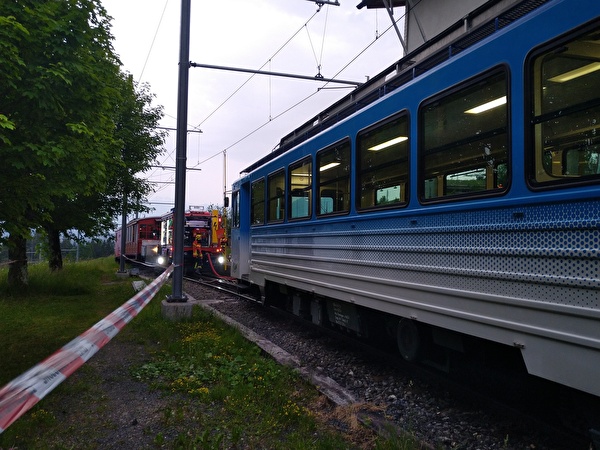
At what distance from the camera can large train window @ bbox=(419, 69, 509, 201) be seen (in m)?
3.75

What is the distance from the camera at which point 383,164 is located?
5.40 meters

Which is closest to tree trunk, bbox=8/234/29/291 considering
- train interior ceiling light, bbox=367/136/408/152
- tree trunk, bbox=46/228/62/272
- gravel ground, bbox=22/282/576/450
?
tree trunk, bbox=46/228/62/272

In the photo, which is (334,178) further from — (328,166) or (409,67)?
(409,67)

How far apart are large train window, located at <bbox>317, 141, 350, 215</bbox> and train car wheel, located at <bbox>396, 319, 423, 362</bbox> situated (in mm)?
1534

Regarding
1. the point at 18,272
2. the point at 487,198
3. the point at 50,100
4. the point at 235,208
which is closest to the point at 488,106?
the point at 487,198

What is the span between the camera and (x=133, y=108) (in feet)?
50.2

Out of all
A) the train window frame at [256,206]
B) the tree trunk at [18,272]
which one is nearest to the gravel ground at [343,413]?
the train window frame at [256,206]

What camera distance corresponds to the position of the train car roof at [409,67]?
3.88 metres

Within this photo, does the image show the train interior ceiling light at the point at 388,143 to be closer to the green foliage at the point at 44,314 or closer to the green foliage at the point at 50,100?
the green foliage at the point at 50,100

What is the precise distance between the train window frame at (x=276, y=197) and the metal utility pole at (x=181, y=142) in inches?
60.3

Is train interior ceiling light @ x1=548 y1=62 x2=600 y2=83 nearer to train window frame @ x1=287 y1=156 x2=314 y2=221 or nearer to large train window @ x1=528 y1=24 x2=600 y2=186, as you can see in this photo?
large train window @ x1=528 y1=24 x2=600 y2=186

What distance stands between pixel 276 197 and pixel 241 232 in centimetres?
274

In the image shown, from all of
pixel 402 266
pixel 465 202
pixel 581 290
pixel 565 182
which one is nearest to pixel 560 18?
pixel 565 182

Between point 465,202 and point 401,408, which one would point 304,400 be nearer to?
point 401,408
